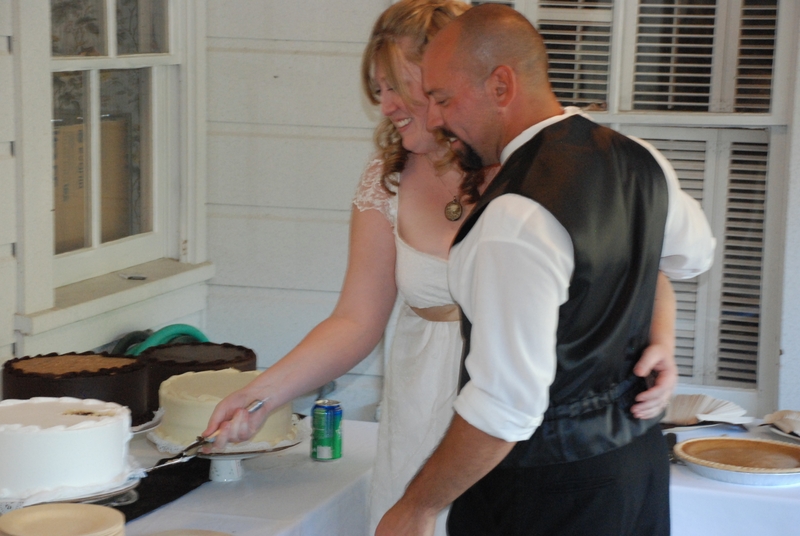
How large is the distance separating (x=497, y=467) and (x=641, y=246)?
35 cm

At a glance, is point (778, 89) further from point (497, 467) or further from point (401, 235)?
point (497, 467)

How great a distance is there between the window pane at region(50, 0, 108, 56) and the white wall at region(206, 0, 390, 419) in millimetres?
483

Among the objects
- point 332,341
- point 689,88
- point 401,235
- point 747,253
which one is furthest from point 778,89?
point 332,341

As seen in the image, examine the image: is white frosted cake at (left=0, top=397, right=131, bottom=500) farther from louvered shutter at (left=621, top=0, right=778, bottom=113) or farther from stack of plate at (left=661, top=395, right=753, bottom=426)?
louvered shutter at (left=621, top=0, right=778, bottom=113)

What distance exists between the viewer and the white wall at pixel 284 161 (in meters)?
3.03

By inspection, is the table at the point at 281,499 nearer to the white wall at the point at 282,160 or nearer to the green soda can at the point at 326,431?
the green soda can at the point at 326,431

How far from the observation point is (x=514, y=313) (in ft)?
3.69

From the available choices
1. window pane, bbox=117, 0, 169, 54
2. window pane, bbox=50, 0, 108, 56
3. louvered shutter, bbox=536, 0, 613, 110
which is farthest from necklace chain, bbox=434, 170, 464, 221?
window pane, bbox=117, 0, 169, 54

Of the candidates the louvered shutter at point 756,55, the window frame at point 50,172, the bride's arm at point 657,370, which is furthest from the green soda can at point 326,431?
the louvered shutter at point 756,55

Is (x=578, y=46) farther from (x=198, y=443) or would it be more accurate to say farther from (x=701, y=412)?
(x=198, y=443)

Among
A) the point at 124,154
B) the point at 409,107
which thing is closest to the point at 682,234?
the point at 409,107

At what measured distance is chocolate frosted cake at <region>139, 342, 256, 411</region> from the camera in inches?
82.7

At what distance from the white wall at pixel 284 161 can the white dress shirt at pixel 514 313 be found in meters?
1.91

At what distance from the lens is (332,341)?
1.79m
